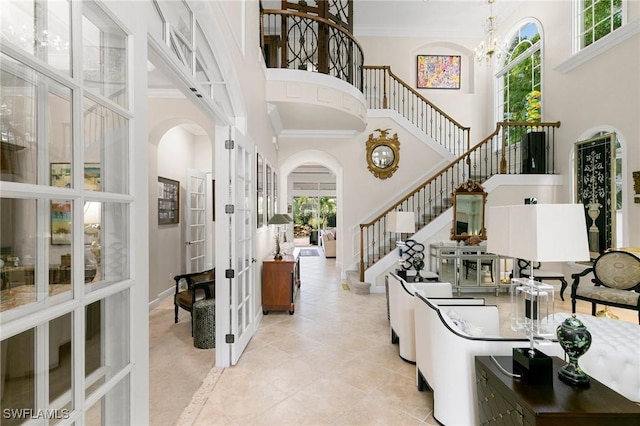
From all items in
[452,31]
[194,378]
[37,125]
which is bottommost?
[194,378]

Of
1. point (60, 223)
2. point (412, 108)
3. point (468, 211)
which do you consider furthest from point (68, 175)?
point (412, 108)

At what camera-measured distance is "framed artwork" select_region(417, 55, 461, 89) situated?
29.5ft

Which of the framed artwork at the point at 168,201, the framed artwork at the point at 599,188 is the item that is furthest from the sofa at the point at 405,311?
the framed artwork at the point at 168,201

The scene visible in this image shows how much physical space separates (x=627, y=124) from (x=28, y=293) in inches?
288

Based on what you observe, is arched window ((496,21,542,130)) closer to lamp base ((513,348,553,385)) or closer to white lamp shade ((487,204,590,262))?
white lamp shade ((487,204,590,262))

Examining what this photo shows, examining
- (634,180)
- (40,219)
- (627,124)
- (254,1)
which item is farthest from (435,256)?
(40,219)

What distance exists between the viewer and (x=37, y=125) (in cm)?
91

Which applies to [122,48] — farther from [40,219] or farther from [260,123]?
[260,123]

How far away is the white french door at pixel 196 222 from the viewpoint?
20.3ft

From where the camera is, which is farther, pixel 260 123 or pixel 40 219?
pixel 260 123

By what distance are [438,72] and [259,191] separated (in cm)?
693

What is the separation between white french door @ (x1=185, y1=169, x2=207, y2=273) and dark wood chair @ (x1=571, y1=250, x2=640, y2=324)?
6128mm

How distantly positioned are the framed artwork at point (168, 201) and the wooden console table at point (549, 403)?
5.06 meters

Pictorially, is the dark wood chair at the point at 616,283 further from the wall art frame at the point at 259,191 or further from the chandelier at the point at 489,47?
the wall art frame at the point at 259,191
